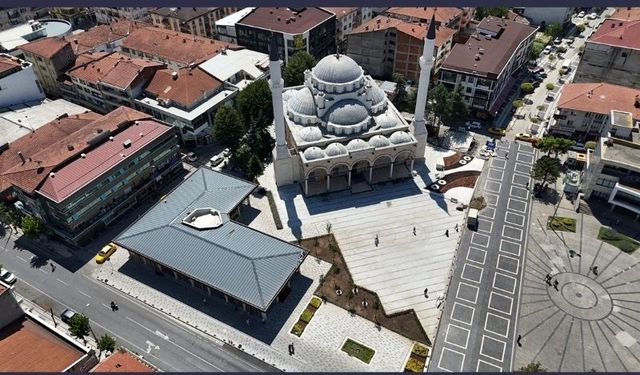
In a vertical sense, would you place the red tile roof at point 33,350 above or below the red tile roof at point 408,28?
below

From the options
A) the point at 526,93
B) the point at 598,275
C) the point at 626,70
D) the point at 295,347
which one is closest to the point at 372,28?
the point at 526,93

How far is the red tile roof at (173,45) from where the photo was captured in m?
121

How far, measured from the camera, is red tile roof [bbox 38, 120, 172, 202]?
3000 inches

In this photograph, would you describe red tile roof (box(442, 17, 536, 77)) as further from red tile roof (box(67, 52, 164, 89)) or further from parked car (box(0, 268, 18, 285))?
parked car (box(0, 268, 18, 285))

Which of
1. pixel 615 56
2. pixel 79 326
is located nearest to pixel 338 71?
pixel 79 326

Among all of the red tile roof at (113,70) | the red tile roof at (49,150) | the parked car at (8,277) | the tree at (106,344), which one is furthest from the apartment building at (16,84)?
the tree at (106,344)

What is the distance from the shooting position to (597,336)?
66.2 m

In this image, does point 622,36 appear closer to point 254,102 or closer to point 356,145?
point 356,145

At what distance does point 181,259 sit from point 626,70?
367 ft

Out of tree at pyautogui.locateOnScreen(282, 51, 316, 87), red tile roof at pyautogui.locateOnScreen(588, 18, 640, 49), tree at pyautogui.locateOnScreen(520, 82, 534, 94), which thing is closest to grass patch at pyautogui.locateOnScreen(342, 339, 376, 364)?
tree at pyautogui.locateOnScreen(282, 51, 316, 87)

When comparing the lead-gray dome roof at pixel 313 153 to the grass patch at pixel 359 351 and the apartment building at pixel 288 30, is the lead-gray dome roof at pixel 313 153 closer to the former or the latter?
the grass patch at pixel 359 351

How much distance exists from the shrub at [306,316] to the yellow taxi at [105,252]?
3619 centimetres

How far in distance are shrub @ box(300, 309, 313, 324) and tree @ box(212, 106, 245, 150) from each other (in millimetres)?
40876

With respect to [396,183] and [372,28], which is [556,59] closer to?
[372,28]
